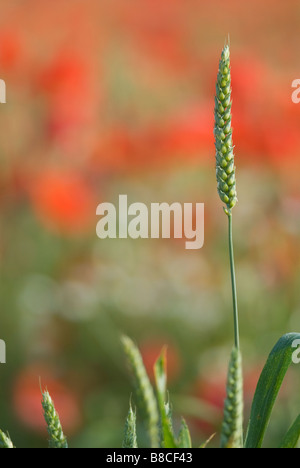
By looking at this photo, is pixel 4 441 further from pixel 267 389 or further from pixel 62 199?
pixel 62 199

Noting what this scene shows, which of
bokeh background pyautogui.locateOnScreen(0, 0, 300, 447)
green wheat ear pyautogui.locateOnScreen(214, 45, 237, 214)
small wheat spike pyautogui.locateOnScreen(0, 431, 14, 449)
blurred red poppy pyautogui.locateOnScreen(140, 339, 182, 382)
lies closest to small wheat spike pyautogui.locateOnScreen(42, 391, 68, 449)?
small wheat spike pyautogui.locateOnScreen(0, 431, 14, 449)

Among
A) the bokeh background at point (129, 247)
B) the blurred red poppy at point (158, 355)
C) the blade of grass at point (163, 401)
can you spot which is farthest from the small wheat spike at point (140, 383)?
the blurred red poppy at point (158, 355)

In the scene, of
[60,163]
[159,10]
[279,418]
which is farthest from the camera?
[159,10]

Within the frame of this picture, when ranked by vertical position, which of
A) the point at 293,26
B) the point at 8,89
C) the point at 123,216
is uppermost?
the point at 293,26

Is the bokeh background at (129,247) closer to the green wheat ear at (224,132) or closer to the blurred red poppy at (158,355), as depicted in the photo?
the blurred red poppy at (158,355)

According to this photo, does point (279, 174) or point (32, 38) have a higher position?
point (32, 38)

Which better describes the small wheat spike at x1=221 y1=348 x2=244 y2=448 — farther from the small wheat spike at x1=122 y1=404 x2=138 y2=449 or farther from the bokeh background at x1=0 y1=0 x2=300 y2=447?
the bokeh background at x1=0 y1=0 x2=300 y2=447

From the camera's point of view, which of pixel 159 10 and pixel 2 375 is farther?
pixel 159 10

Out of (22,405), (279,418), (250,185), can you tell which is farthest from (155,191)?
(279,418)

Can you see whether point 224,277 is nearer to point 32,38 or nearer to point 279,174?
point 279,174
